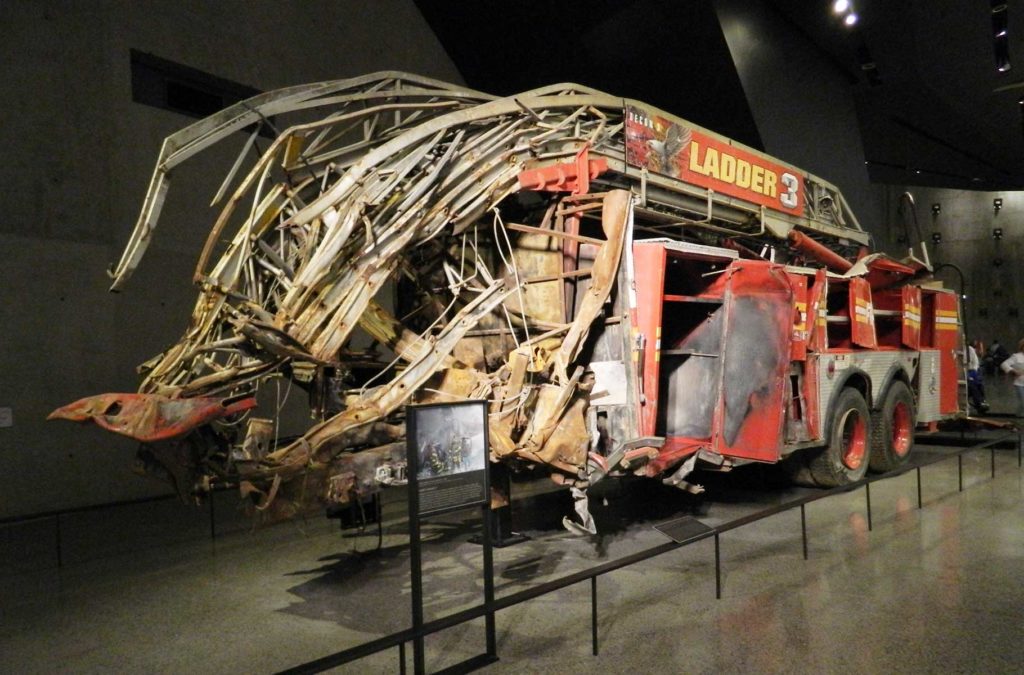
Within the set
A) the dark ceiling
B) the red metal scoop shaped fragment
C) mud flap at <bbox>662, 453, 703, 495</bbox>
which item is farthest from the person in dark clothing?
the red metal scoop shaped fragment

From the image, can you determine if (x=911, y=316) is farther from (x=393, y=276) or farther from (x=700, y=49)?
(x=393, y=276)

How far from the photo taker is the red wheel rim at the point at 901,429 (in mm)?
9273

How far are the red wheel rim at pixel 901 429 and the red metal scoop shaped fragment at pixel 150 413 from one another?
7821 mm

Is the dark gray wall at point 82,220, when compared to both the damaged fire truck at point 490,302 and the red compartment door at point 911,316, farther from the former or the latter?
the red compartment door at point 911,316

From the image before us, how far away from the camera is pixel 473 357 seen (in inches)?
248

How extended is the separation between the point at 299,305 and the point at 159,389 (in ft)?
3.30

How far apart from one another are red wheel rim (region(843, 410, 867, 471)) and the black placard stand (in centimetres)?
568

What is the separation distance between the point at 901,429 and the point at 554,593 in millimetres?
6087

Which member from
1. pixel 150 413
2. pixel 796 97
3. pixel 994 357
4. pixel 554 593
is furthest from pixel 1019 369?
pixel 150 413

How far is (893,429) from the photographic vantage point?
30.3ft

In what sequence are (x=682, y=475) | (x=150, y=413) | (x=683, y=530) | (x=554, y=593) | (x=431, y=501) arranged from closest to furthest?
1. (x=431, y=501)
2. (x=150, y=413)
3. (x=683, y=530)
4. (x=554, y=593)
5. (x=682, y=475)

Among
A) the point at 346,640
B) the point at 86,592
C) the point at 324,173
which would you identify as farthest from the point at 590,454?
the point at 86,592

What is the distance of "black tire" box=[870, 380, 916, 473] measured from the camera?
872 cm

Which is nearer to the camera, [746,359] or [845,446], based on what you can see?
[746,359]
